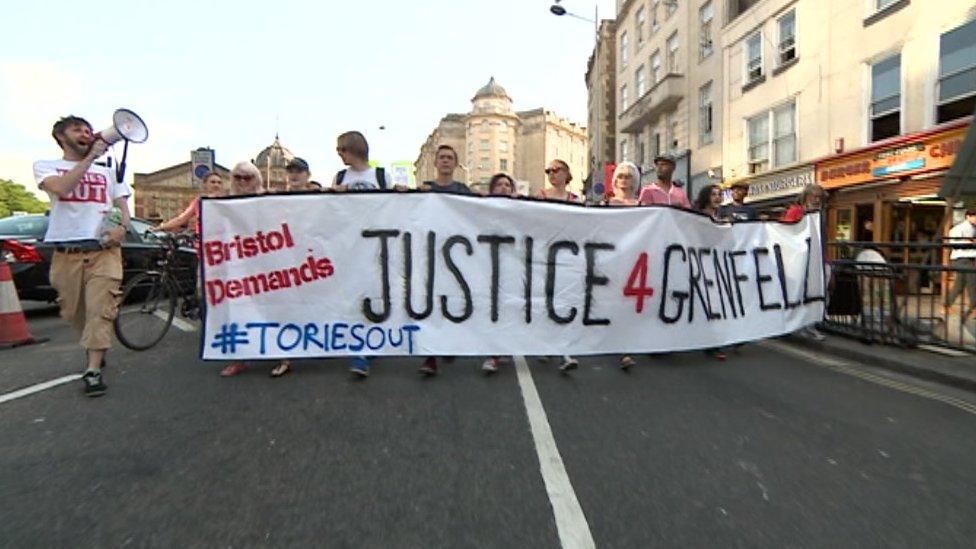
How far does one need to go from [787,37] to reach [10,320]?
63.1 ft

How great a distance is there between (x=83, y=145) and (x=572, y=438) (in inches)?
154

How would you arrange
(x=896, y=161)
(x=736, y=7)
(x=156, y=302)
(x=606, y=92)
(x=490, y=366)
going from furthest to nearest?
(x=606, y=92) → (x=736, y=7) → (x=896, y=161) → (x=156, y=302) → (x=490, y=366)

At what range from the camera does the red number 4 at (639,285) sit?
16.1ft

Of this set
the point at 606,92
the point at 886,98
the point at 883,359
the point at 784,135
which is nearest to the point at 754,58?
the point at 784,135

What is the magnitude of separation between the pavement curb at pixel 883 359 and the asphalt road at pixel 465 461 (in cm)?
79

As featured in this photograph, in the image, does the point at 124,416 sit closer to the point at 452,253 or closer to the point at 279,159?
the point at 452,253

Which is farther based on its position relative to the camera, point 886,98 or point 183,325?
point 886,98

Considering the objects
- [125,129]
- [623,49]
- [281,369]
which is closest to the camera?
[125,129]

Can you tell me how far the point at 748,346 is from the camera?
625 centimetres

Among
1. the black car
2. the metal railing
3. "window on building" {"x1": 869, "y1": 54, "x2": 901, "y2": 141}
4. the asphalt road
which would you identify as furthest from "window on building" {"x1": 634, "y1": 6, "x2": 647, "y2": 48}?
the asphalt road

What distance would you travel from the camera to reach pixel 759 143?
18688 millimetres

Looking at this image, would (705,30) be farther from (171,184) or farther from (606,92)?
(171,184)

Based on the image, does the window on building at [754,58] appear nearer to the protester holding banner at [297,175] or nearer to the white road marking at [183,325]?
the protester holding banner at [297,175]

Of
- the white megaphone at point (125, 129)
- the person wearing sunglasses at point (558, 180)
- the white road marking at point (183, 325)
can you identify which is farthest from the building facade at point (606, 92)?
the white megaphone at point (125, 129)
